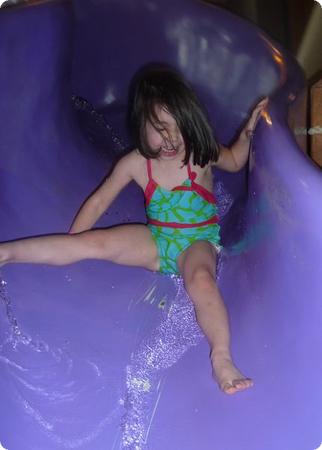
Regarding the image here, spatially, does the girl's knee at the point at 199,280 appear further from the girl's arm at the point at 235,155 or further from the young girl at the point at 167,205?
the girl's arm at the point at 235,155

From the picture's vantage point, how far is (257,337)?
3.68ft

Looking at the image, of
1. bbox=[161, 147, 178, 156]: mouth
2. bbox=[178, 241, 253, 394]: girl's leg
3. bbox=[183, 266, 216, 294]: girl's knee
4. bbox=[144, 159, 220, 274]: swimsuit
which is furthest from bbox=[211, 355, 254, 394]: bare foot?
bbox=[161, 147, 178, 156]: mouth

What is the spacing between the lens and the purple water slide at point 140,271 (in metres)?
0.97

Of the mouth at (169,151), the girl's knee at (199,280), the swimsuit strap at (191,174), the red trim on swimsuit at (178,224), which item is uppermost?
the mouth at (169,151)

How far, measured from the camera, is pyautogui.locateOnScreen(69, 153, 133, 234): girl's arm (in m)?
1.36

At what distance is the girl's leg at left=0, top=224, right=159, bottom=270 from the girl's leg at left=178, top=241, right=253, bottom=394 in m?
0.08

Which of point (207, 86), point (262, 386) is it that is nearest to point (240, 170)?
point (207, 86)

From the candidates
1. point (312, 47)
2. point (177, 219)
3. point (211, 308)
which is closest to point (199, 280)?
point (211, 308)

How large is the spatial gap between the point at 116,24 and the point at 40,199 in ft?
1.52

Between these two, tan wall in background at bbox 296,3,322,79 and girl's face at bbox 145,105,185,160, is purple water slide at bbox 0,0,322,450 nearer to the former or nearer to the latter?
girl's face at bbox 145,105,185,160

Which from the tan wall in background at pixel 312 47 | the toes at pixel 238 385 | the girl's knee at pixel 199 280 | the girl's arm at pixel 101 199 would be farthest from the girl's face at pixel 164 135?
the tan wall in background at pixel 312 47

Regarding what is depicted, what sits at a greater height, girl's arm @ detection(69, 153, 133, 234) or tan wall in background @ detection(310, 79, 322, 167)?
tan wall in background @ detection(310, 79, 322, 167)

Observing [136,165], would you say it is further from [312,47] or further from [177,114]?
[312,47]

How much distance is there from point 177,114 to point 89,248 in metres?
0.29
